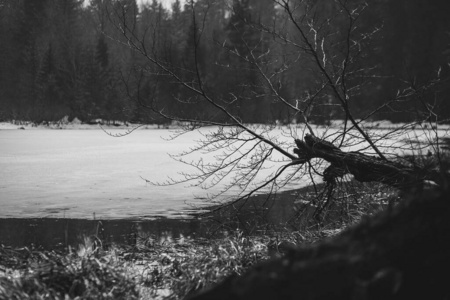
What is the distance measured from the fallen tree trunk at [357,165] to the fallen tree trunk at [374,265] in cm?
296

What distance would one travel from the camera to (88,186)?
29.7 feet

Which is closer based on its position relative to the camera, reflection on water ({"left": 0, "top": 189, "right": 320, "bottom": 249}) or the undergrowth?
the undergrowth

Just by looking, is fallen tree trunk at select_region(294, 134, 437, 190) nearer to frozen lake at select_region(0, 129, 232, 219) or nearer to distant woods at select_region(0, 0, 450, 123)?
frozen lake at select_region(0, 129, 232, 219)

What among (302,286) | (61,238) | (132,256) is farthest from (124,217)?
(302,286)

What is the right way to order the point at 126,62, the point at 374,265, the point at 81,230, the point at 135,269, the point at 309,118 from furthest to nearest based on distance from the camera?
the point at 126,62, the point at 309,118, the point at 81,230, the point at 135,269, the point at 374,265

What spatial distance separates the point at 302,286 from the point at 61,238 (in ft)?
16.3

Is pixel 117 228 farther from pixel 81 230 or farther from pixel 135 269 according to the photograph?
pixel 135 269

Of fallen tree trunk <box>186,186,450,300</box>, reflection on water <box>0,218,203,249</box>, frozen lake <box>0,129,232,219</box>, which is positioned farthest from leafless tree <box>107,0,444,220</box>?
fallen tree trunk <box>186,186,450,300</box>

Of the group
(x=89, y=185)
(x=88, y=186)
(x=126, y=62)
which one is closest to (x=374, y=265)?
(x=88, y=186)

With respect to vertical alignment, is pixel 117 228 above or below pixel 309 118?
below

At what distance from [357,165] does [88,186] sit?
5.86 m

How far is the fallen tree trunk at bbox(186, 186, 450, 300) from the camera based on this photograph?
3.42ft

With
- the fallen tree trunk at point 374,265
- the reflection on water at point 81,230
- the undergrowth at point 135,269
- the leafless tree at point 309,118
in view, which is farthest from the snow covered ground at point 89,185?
the fallen tree trunk at point 374,265

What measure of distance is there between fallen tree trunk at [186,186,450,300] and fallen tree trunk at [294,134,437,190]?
9.72 feet
